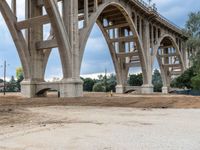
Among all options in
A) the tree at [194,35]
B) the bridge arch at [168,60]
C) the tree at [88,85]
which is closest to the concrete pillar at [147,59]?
the tree at [194,35]

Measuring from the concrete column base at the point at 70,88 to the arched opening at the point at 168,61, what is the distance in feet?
136

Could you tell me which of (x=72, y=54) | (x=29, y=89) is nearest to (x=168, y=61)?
(x=72, y=54)

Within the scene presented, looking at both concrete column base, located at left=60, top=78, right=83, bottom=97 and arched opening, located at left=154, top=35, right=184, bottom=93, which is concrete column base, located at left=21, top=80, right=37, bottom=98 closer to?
concrete column base, located at left=60, top=78, right=83, bottom=97

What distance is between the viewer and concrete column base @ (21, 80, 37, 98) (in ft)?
105

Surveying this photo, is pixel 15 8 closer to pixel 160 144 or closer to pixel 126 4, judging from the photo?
pixel 126 4

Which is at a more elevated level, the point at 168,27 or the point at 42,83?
the point at 168,27

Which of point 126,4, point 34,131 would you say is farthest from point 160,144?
point 126,4

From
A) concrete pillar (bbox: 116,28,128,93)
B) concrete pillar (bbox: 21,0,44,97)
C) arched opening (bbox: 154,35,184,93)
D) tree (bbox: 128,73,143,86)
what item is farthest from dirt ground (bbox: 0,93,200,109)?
tree (bbox: 128,73,143,86)

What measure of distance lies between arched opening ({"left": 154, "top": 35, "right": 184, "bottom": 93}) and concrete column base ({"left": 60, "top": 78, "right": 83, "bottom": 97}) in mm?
41588

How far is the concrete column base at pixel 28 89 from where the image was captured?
1256 inches

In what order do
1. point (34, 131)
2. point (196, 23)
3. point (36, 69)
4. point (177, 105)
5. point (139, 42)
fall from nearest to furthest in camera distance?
point (34, 131), point (177, 105), point (36, 69), point (196, 23), point (139, 42)

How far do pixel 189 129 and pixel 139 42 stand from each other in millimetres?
41734

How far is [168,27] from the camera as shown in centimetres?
6212

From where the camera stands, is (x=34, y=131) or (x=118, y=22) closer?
(x=34, y=131)
